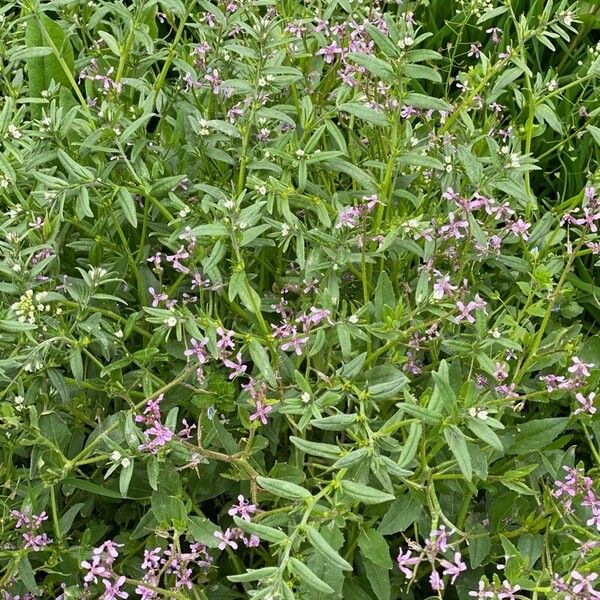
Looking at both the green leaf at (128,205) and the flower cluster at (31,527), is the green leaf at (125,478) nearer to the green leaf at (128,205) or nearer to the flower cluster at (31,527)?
the flower cluster at (31,527)

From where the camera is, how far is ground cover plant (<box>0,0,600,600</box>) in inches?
70.1

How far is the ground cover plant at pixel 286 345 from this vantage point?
1.78m

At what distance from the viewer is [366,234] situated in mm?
2004

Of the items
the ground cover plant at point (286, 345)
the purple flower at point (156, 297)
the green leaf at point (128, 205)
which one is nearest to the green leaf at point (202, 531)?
the ground cover plant at point (286, 345)

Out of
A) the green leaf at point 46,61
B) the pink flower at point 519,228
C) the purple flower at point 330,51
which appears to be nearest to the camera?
the pink flower at point 519,228

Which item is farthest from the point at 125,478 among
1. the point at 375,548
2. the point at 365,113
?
the point at 365,113

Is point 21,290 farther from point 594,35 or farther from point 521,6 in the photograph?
point 594,35

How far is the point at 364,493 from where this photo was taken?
1.58m

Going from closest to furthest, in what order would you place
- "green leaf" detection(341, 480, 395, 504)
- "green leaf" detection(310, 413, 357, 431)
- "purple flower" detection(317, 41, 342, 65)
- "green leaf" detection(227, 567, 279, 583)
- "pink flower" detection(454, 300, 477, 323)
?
"green leaf" detection(227, 567, 279, 583) < "green leaf" detection(341, 480, 395, 504) < "green leaf" detection(310, 413, 357, 431) < "pink flower" detection(454, 300, 477, 323) < "purple flower" detection(317, 41, 342, 65)

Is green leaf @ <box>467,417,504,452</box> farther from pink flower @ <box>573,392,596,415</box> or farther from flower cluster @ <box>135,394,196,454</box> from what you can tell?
flower cluster @ <box>135,394,196,454</box>

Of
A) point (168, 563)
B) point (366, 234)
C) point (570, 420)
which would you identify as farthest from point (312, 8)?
point (168, 563)

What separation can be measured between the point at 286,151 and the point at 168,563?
0.98 metres

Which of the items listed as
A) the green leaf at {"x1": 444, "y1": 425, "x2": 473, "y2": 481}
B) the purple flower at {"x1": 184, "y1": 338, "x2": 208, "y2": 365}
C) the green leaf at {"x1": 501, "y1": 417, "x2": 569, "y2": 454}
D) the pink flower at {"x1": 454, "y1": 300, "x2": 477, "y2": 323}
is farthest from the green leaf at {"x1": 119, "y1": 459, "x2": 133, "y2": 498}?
the green leaf at {"x1": 501, "y1": 417, "x2": 569, "y2": 454}

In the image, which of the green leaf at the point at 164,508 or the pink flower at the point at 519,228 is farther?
the pink flower at the point at 519,228
